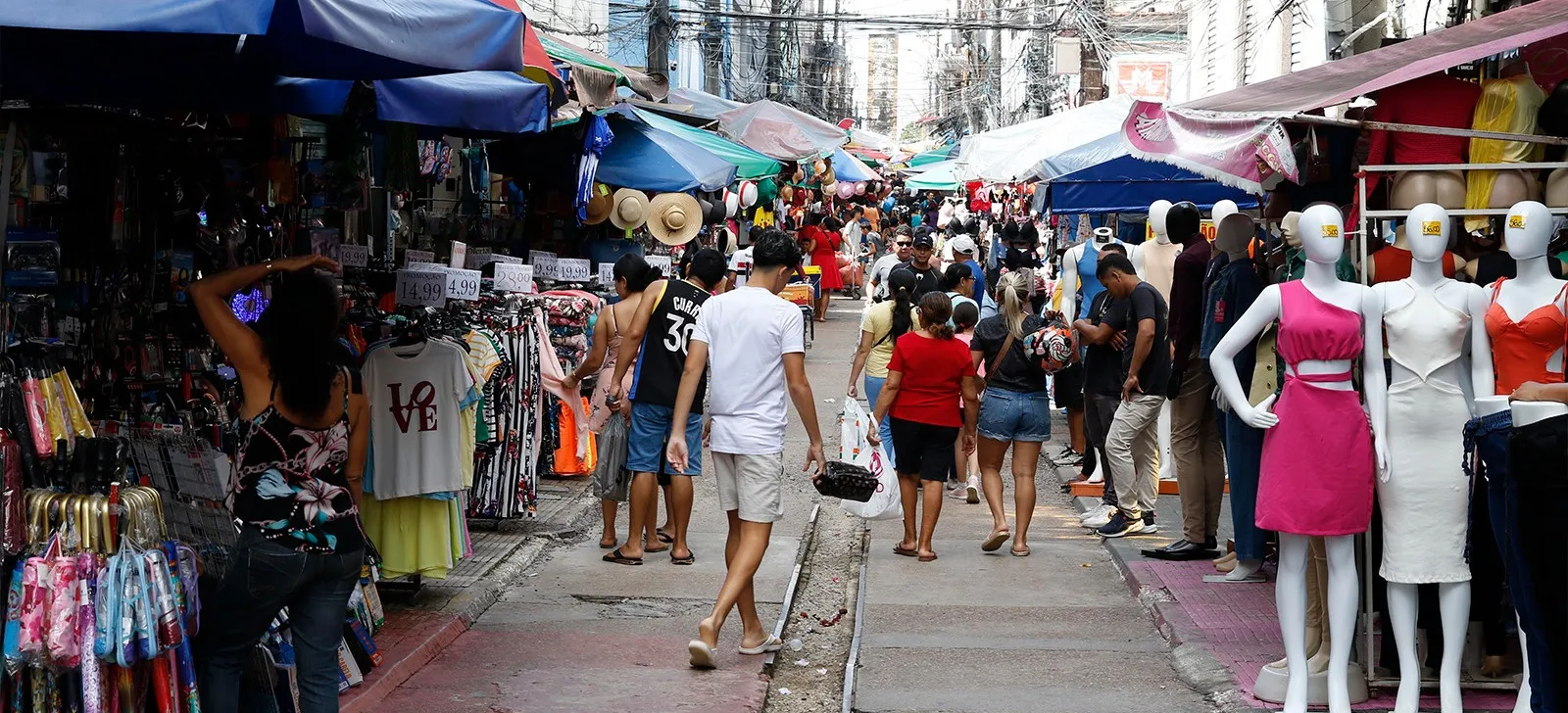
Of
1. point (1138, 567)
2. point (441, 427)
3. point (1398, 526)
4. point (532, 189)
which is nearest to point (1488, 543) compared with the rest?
point (1398, 526)

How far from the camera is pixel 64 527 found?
4.65 meters

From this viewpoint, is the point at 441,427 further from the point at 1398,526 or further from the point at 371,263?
the point at 1398,526

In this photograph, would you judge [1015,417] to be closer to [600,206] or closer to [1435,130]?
[1435,130]

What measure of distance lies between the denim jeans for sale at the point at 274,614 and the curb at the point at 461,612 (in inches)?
42.7

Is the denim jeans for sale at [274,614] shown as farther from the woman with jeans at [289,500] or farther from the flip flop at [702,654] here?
the flip flop at [702,654]

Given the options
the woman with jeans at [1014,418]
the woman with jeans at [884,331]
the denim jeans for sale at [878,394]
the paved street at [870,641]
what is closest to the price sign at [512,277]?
the paved street at [870,641]

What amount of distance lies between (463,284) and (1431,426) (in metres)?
5.05

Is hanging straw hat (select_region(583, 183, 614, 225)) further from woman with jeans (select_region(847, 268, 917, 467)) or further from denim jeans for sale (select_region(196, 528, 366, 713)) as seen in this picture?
denim jeans for sale (select_region(196, 528, 366, 713))

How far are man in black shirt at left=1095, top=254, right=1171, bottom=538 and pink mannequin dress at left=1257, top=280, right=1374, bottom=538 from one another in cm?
364

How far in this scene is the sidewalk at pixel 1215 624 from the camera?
6344 millimetres

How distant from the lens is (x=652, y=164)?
1213 centimetres

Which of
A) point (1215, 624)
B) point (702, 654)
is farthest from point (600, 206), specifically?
point (1215, 624)

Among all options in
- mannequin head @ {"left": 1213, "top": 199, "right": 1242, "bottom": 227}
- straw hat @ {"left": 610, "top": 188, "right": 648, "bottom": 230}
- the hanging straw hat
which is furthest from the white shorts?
straw hat @ {"left": 610, "top": 188, "right": 648, "bottom": 230}

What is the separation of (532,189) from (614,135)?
3.47 feet
